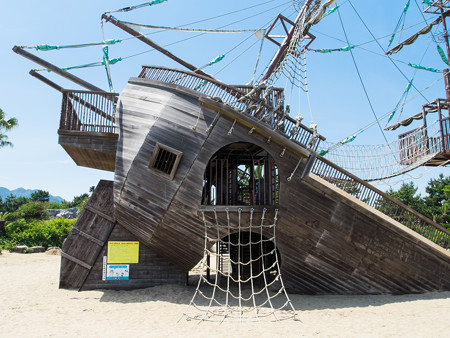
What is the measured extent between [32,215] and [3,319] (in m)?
29.0

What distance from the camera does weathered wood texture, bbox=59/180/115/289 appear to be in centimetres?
1056

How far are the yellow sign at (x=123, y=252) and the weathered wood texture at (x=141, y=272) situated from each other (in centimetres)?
13

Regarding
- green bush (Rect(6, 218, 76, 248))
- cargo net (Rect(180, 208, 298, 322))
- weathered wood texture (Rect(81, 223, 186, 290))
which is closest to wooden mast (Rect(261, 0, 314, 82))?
cargo net (Rect(180, 208, 298, 322))

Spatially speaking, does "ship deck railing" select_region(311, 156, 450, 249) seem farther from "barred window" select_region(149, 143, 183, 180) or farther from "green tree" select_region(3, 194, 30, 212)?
"green tree" select_region(3, 194, 30, 212)

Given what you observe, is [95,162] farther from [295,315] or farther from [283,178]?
[295,315]

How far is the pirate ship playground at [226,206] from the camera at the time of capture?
8.75m

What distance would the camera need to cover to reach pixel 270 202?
33.5 ft

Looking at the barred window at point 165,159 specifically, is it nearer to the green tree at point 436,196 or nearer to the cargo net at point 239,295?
the cargo net at point 239,295

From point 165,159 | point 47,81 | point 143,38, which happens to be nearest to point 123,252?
point 165,159

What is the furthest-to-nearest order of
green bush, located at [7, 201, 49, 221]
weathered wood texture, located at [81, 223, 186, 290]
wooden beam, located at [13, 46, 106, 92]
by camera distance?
green bush, located at [7, 201, 49, 221] < wooden beam, located at [13, 46, 106, 92] < weathered wood texture, located at [81, 223, 186, 290]

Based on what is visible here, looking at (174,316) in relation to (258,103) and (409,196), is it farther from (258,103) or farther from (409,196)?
(409,196)

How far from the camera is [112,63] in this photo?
14.0 m

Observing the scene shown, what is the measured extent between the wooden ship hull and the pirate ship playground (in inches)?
→ 1.1

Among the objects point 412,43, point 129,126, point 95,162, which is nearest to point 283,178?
point 129,126
